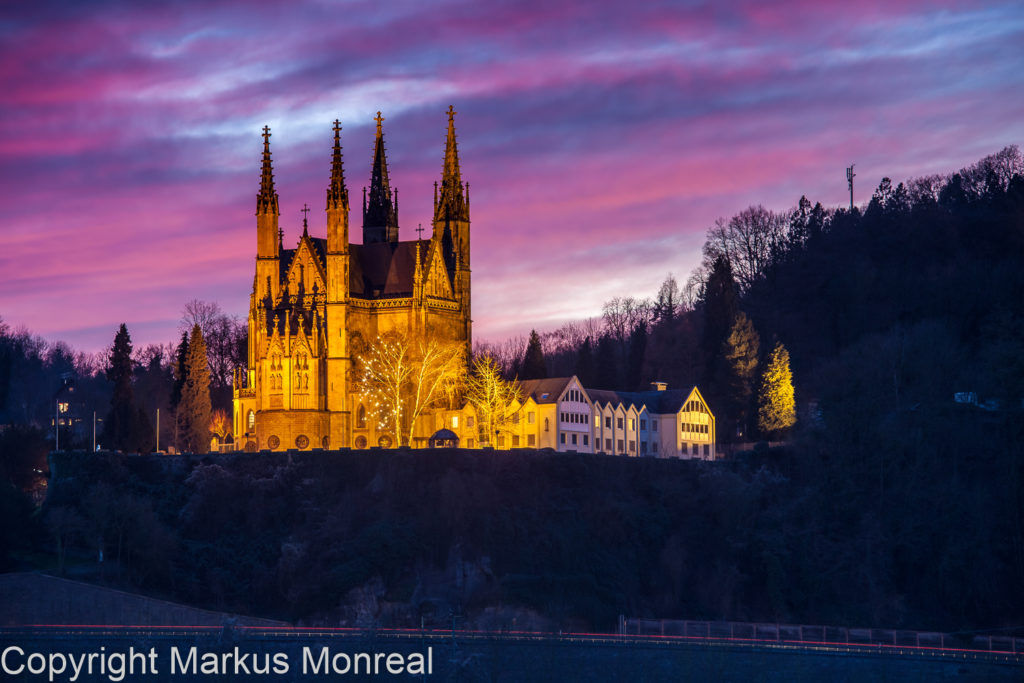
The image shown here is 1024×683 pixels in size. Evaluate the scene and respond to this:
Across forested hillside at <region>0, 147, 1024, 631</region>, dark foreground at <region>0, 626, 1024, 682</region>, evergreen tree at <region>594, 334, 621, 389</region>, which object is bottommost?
dark foreground at <region>0, 626, 1024, 682</region>

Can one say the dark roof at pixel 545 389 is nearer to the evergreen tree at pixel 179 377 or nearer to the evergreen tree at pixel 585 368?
the evergreen tree at pixel 585 368

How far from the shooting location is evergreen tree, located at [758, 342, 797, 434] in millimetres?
109375

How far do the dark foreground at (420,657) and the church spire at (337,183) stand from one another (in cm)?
4018

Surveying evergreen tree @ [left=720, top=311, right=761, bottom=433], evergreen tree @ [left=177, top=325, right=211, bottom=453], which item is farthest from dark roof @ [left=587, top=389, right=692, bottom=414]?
evergreen tree @ [left=177, top=325, right=211, bottom=453]

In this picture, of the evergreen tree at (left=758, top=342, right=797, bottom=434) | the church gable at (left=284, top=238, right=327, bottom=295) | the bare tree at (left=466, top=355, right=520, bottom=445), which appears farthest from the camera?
the evergreen tree at (left=758, top=342, right=797, bottom=434)

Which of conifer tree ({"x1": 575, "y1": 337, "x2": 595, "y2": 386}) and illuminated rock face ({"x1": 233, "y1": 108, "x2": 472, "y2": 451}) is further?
conifer tree ({"x1": 575, "y1": 337, "x2": 595, "y2": 386})

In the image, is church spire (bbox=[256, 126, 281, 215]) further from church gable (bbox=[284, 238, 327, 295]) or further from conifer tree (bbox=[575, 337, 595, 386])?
conifer tree (bbox=[575, 337, 595, 386])

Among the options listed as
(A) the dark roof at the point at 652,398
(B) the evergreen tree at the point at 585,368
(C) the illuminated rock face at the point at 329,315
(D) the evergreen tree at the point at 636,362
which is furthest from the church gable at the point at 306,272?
(D) the evergreen tree at the point at 636,362

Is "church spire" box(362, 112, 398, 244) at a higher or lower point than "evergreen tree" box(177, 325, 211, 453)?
higher

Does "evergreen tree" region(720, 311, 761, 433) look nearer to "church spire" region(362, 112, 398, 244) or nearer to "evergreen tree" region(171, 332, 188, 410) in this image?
"church spire" region(362, 112, 398, 244)

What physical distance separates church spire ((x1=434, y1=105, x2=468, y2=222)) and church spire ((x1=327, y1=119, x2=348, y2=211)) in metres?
7.80

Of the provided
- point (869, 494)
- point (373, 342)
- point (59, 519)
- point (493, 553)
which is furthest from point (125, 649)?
point (869, 494)

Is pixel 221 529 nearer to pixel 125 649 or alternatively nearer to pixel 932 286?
pixel 125 649

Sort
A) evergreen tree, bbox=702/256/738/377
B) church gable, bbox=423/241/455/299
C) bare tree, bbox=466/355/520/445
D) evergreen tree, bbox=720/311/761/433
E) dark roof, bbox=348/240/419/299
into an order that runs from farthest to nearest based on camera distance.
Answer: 1. evergreen tree, bbox=702/256/738/377
2. evergreen tree, bbox=720/311/761/433
3. dark roof, bbox=348/240/419/299
4. church gable, bbox=423/241/455/299
5. bare tree, bbox=466/355/520/445
